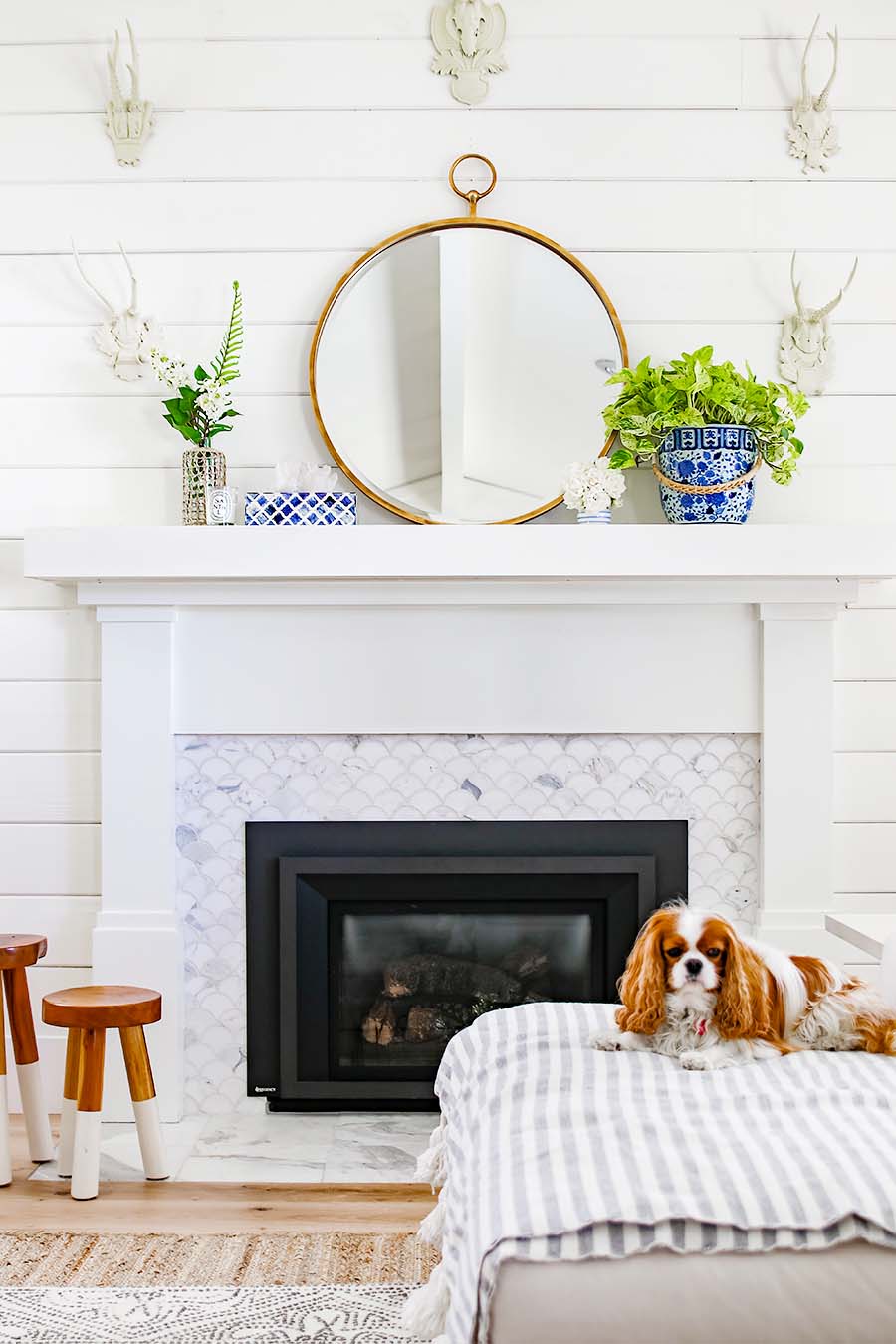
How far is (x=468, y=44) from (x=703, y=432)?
1029 mm

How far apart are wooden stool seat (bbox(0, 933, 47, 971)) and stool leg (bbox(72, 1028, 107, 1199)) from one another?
262mm

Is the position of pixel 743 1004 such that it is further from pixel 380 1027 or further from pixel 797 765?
pixel 380 1027

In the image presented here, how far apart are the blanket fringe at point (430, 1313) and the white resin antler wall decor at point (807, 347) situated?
198 centimetres

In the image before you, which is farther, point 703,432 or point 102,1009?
point 703,432

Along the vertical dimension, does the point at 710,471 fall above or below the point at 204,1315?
above

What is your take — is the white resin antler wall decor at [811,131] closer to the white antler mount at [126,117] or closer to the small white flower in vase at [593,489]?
the small white flower in vase at [593,489]

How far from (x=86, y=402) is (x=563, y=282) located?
108 centimetres

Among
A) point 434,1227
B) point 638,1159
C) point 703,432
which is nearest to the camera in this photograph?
point 638,1159

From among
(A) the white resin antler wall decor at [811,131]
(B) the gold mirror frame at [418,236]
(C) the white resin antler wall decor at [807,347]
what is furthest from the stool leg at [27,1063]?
(A) the white resin antler wall decor at [811,131]

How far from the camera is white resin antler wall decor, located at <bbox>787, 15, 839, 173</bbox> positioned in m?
2.62

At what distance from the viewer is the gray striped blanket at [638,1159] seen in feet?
3.72

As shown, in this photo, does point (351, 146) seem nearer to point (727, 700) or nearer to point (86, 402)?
point (86, 402)

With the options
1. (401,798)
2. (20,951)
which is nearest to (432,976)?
(401,798)

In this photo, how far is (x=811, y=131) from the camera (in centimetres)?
264
